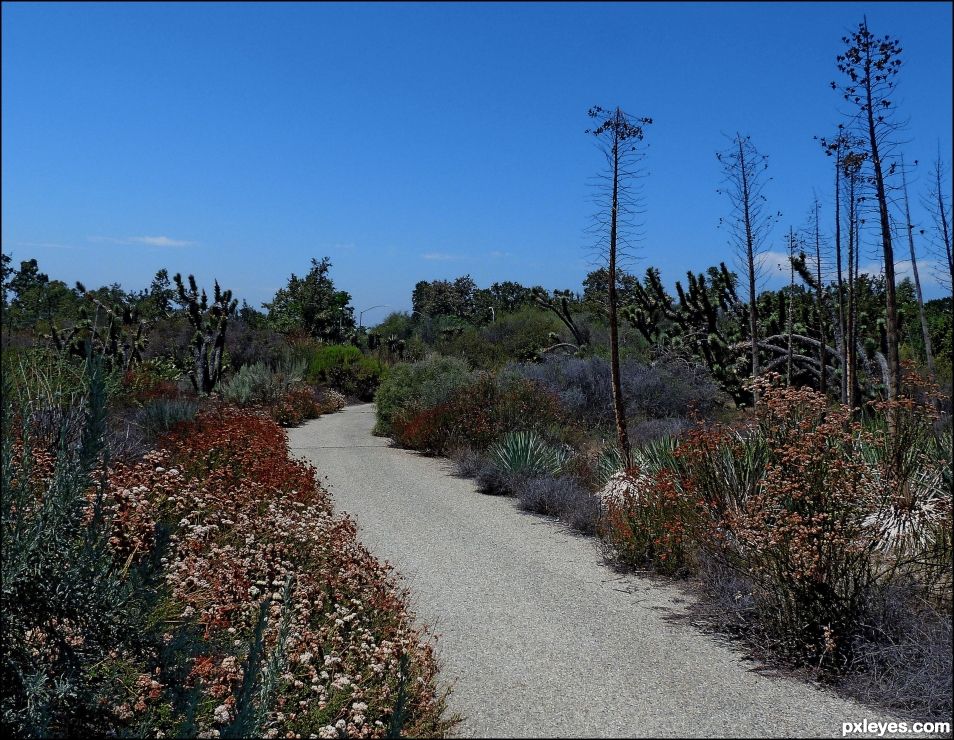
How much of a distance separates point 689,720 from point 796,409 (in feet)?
8.14

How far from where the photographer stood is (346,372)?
88.2ft

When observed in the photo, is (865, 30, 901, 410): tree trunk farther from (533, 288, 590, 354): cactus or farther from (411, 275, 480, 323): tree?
(411, 275, 480, 323): tree

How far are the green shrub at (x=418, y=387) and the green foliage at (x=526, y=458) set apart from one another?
11.0 ft

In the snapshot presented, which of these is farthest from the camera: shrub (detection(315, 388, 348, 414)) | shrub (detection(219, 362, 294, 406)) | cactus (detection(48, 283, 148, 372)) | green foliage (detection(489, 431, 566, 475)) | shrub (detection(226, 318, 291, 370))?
shrub (detection(226, 318, 291, 370))

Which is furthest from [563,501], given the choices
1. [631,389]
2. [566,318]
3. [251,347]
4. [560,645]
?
[251,347]

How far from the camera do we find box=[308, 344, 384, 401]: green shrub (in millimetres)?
26594

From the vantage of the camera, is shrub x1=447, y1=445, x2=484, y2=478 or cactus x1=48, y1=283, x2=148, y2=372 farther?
cactus x1=48, y1=283, x2=148, y2=372

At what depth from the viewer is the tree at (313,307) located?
1420 inches

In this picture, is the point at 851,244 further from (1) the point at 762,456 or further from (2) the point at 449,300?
(2) the point at 449,300

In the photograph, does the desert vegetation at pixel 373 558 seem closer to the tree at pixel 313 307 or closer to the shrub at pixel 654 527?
the shrub at pixel 654 527

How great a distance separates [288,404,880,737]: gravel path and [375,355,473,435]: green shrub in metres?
5.51

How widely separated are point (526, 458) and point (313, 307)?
27.2 m

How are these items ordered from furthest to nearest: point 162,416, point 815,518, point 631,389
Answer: point 631,389, point 162,416, point 815,518

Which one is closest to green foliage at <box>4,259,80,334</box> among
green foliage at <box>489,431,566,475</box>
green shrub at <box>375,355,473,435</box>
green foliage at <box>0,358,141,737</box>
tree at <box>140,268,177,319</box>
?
tree at <box>140,268,177,319</box>
